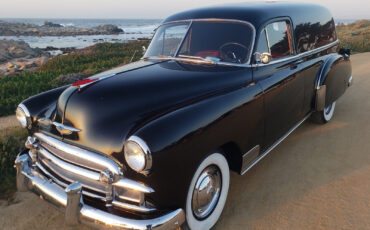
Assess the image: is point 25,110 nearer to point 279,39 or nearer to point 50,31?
point 279,39

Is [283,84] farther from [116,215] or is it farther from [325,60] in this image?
[116,215]

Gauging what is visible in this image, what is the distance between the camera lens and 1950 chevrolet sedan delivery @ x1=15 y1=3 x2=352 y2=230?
6.50 ft

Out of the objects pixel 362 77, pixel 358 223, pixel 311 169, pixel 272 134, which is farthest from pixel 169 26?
pixel 362 77

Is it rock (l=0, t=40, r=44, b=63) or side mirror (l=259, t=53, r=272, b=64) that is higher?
side mirror (l=259, t=53, r=272, b=64)

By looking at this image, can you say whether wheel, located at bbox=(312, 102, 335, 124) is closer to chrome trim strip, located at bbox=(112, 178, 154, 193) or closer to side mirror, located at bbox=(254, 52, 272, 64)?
side mirror, located at bbox=(254, 52, 272, 64)

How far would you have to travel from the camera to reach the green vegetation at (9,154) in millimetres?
3199

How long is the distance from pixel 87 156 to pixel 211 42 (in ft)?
6.08

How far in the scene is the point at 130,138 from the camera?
6.27 feet

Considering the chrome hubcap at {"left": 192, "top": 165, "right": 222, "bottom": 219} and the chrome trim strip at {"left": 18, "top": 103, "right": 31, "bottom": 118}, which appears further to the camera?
the chrome trim strip at {"left": 18, "top": 103, "right": 31, "bottom": 118}

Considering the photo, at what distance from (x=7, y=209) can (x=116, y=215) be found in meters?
1.54

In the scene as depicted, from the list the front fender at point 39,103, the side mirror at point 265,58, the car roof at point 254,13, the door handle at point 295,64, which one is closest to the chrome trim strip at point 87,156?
the front fender at point 39,103

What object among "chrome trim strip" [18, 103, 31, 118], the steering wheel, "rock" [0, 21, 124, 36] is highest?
"rock" [0, 21, 124, 36]

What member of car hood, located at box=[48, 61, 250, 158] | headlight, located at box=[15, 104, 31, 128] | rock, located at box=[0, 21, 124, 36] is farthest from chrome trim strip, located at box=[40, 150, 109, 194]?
rock, located at box=[0, 21, 124, 36]

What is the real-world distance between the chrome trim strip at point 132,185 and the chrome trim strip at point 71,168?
7.1 inches
